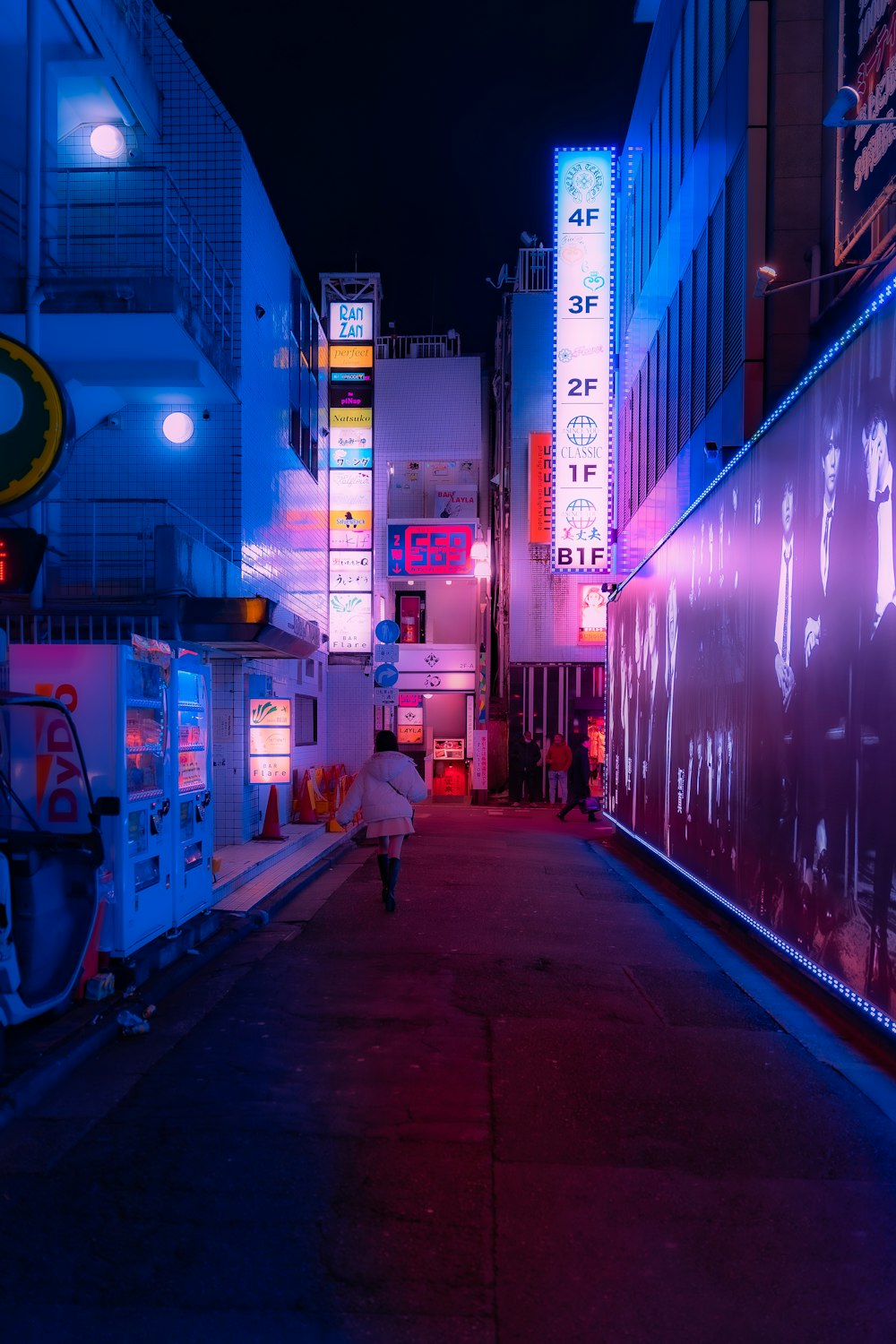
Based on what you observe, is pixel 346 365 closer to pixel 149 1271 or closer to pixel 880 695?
pixel 880 695

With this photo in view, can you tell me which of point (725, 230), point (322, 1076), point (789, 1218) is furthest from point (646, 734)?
point (789, 1218)

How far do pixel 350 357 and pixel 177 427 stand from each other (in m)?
12.2

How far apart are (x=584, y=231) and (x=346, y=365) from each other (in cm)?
785

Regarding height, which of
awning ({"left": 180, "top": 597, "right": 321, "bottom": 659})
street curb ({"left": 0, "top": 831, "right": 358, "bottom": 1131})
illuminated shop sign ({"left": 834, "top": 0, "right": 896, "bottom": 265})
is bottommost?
street curb ({"left": 0, "top": 831, "right": 358, "bottom": 1131})

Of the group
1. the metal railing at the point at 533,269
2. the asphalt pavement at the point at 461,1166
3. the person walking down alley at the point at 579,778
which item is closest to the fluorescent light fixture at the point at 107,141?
the asphalt pavement at the point at 461,1166

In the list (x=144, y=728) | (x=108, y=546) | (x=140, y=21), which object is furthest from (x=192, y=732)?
(x=140, y=21)

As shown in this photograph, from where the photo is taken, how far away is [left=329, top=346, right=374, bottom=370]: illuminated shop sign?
25.7 meters

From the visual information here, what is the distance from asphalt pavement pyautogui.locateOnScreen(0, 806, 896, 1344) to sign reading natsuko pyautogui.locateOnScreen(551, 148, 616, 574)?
1420 centimetres

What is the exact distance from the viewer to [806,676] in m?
6.23

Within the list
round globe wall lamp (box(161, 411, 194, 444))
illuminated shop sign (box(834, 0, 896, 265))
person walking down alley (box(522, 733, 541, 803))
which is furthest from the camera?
person walking down alley (box(522, 733, 541, 803))

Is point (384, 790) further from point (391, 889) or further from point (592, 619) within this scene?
point (592, 619)

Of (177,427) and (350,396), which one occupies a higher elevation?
(350,396)

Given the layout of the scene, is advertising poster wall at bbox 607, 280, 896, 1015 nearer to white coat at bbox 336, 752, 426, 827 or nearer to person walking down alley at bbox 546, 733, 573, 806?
white coat at bbox 336, 752, 426, 827

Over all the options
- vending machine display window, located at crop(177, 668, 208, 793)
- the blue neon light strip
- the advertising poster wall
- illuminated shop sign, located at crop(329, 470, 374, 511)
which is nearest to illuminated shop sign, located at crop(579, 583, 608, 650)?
illuminated shop sign, located at crop(329, 470, 374, 511)
